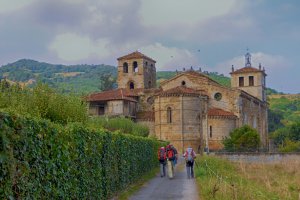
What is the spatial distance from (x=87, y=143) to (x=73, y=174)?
210 centimetres

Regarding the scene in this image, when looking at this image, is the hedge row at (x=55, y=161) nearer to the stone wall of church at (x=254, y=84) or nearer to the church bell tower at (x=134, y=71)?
the church bell tower at (x=134, y=71)

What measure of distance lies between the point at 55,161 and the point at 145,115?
202ft

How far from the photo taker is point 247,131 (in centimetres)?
6206

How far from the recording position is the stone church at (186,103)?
65062 millimetres

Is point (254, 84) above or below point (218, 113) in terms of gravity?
above

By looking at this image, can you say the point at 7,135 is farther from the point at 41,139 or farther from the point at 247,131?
the point at 247,131

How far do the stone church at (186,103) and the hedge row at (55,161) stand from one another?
42109 millimetres

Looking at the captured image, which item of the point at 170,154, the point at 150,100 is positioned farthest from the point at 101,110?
the point at 170,154

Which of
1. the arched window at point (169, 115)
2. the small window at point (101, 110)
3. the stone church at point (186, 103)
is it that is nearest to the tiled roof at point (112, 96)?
the stone church at point (186, 103)

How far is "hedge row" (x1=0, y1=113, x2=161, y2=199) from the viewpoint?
6.68m

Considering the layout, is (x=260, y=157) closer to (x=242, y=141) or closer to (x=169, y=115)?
(x=242, y=141)

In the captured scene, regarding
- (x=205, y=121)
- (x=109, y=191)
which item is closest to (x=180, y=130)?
(x=205, y=121)

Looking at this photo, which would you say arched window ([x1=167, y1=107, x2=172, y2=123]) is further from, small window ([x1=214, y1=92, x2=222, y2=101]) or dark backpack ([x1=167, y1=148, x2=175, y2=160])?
dark backpack ([x1=167, y1=148, x2=175, y2=160])

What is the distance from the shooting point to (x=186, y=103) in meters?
64.9
